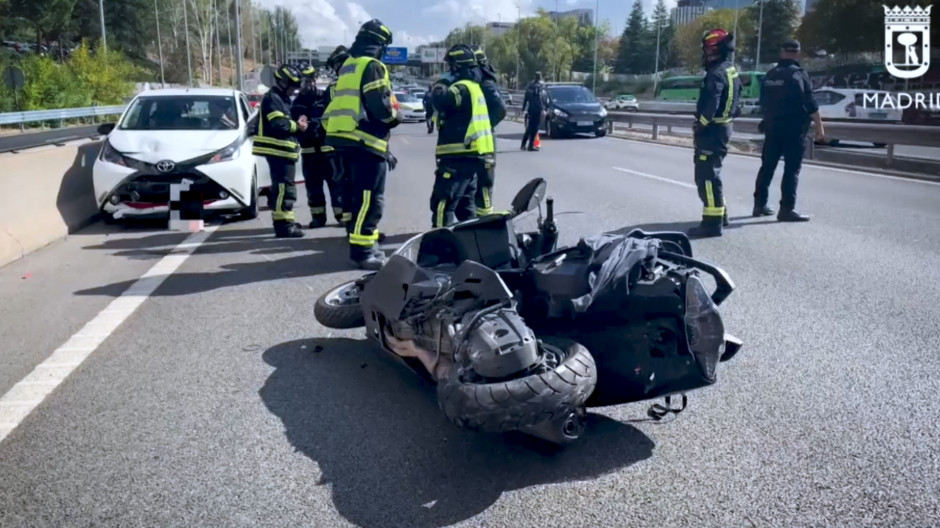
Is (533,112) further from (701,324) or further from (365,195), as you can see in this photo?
(701,324)

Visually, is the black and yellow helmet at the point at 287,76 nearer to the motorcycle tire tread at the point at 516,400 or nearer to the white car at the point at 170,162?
the white car at the point at 170,162

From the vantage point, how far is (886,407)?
413 centimetres

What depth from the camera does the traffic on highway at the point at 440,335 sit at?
10.9 ft

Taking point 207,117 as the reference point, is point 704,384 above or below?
below

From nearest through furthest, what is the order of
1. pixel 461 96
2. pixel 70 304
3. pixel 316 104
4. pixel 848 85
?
pixel 70 304, pixel 461 96, pixel 316 104, pixel 848 85

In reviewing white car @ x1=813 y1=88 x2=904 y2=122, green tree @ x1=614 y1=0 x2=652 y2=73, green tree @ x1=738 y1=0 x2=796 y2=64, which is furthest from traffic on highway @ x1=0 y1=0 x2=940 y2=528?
green tree @ x1=614 y1=0 x2=652 y2=73

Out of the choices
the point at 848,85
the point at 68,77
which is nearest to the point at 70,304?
the point at 68,77

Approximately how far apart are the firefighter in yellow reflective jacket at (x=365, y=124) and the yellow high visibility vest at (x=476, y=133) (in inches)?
21.6

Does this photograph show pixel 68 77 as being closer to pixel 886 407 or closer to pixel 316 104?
pixel 316 104

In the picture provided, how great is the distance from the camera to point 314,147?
30.0 ft

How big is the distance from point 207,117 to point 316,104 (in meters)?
2.05

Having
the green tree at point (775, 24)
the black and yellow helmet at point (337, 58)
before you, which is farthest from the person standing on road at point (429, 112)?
the green tree at point (775, 24)

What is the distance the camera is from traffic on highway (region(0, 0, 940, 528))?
3.31 metres

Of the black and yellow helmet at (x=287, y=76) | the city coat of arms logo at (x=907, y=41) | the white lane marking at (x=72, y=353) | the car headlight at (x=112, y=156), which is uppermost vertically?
the city coat of arms logo at (x=907, y=41)
